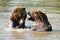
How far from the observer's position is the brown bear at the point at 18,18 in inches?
296

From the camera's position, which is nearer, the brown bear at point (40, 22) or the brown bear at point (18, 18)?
the brown bear at point (40, 22)

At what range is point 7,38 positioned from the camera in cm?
678

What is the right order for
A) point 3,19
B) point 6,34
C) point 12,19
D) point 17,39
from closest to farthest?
point 17,39 → point 6,34 → point 12,19 → point 3,19

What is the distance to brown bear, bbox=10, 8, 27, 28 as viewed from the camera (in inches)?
296

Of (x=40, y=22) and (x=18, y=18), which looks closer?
(x=40, y=22)

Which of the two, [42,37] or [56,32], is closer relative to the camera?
[42,37]

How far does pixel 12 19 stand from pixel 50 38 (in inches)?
46.1

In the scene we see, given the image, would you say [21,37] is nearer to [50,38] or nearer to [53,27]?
[50,38]

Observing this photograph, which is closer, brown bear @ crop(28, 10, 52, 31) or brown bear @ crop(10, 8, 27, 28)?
brown bear @ crop(28, 10, 52, 31)

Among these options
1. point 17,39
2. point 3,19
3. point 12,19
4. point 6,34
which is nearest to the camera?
point 17,39

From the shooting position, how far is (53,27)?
784 cm


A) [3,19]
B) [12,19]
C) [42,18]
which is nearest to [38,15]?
[42,18]

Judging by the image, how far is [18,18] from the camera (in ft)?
24.7

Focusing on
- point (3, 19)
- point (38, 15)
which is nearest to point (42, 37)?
point (38, 15)
